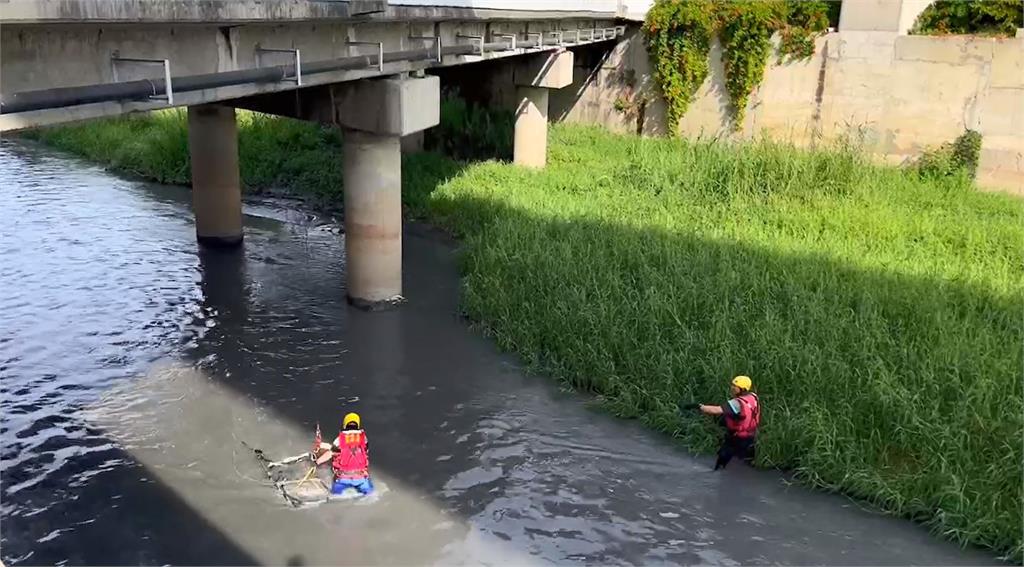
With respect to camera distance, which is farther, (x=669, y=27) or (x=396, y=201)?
Result: (x=669, y=27)

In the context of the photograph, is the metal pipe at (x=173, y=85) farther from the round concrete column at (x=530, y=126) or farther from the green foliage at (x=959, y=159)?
the green foliage at (x=959, y=159)

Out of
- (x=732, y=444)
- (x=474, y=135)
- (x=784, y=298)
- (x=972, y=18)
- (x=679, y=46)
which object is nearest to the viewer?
(x=732, y=444)

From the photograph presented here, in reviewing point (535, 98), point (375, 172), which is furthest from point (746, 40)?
point (375, 172)

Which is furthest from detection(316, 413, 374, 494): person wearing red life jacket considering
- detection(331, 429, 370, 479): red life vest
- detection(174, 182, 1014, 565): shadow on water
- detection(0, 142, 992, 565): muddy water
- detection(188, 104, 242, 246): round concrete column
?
detection(188, 104, 242, 246): round concrete column

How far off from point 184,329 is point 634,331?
20.5ft

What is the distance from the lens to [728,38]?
942 inches

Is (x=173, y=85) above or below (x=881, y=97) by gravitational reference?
above

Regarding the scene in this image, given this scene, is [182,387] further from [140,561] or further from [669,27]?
[669,27]

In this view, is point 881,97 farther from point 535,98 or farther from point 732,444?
point 732,444

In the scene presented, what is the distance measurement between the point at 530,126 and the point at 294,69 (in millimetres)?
13336

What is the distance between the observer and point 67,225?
55.7 ft

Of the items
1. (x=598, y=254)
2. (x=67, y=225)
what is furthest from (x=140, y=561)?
(x=67, y=225)

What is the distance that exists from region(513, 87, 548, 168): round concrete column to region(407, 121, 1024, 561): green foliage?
3003 mm

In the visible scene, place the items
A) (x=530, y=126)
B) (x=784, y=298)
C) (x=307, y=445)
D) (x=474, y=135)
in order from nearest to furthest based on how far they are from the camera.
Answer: (x=307, y=445) → (x=784, y=298) → (x=530, y=126) → (x=474, y=135)
